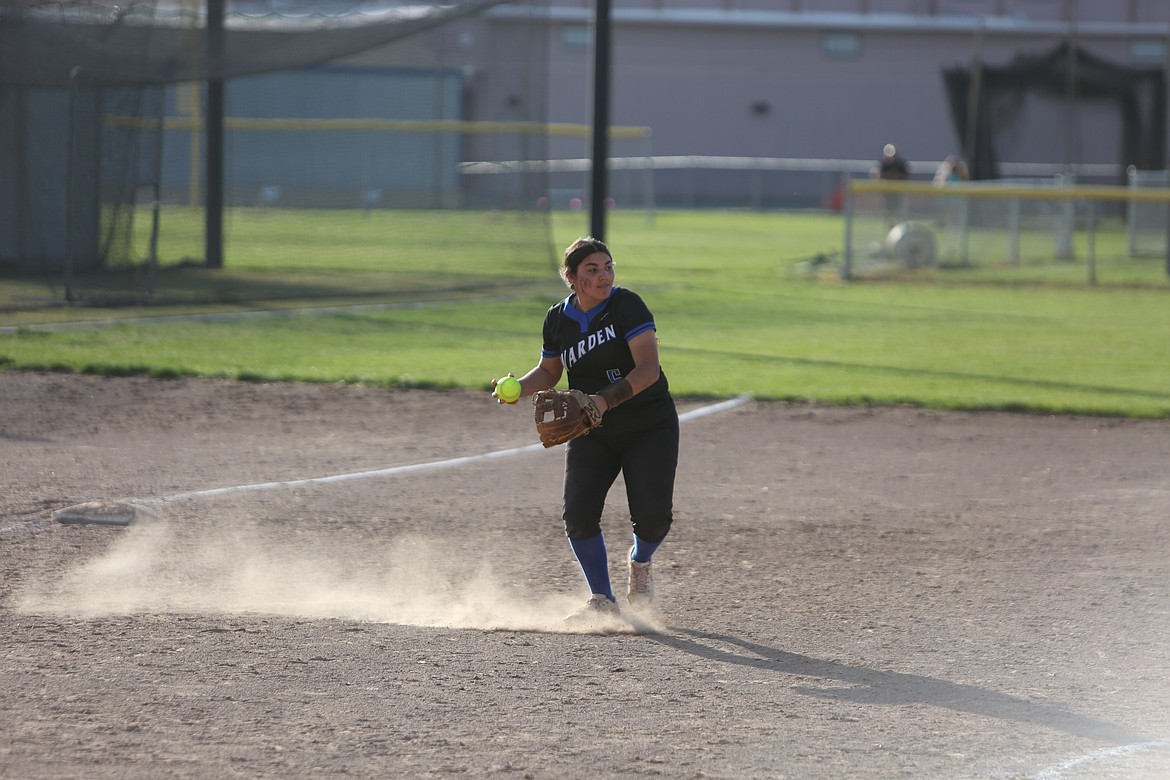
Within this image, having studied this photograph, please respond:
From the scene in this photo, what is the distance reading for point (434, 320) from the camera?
15.9m

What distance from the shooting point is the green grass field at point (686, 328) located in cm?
1205

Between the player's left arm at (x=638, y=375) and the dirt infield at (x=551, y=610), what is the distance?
0.90 meters

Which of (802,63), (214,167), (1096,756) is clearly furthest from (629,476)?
(802,63)

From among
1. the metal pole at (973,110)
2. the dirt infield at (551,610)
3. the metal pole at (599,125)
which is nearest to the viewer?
the dirt infield at (551,610)

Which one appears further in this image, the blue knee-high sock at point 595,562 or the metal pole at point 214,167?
the metal pole at point 214,167

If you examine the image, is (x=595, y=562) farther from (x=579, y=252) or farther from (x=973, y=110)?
(x=973, y=110)

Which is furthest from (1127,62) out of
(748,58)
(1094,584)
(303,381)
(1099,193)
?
(1094,584)

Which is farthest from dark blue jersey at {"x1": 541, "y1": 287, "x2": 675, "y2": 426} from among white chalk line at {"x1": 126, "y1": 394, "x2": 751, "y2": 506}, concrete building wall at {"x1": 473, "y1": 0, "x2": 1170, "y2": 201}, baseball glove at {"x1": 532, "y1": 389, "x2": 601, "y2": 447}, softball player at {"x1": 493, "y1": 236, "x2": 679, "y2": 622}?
concrete building wall at {"x1": 473, "y1": 0, "x2": 1170, "y2": 201}

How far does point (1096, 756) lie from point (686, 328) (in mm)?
11916

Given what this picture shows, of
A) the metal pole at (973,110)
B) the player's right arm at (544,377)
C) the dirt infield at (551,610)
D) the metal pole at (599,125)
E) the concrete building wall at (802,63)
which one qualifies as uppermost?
the concrete building wall at (802,63)

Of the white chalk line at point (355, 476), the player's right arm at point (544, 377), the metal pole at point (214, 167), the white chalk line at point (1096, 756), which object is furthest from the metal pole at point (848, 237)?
the white chalk line at point (1096, 756)

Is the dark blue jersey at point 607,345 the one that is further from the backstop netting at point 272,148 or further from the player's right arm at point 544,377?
the backstop netting at point 272,148

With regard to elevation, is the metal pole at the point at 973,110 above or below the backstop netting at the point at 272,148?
above

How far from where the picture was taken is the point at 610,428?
5656 millimetres
